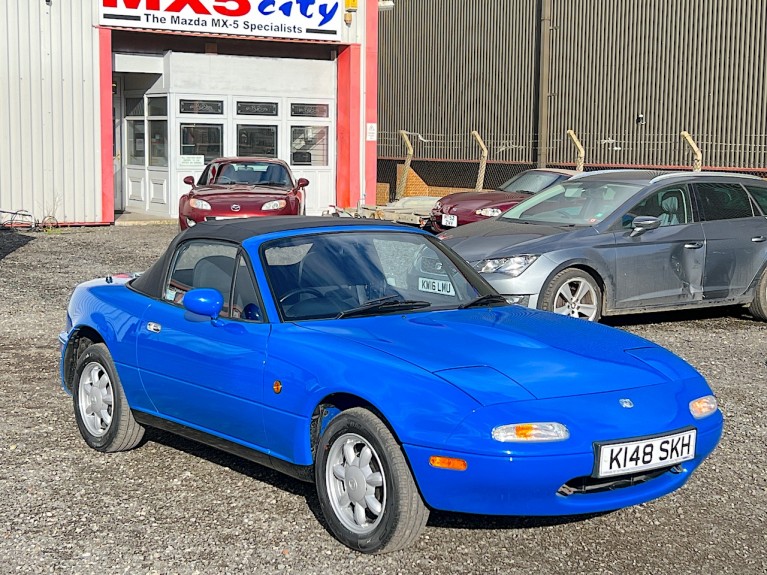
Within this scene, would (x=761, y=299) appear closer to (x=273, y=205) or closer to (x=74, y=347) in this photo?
(x=74, y=347)

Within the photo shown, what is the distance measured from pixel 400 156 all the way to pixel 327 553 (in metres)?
28.5

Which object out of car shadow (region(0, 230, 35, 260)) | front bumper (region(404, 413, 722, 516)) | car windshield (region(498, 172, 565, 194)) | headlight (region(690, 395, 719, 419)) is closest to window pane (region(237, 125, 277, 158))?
car shadow (region(0, 230, 35, 260))

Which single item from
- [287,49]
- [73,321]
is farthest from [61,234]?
[73,321]

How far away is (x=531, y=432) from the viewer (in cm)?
450

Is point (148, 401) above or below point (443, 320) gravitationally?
below

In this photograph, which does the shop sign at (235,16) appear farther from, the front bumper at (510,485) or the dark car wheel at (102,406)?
the front bumper at (510,485)

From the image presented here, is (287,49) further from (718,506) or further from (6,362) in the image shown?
(718,506)

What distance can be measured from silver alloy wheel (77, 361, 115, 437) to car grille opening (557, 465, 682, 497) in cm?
→ 274

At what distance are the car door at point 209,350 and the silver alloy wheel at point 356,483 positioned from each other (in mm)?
511

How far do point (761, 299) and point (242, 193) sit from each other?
921 cm

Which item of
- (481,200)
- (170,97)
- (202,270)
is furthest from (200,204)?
(202,270)

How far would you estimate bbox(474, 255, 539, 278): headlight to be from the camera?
32.7 feet

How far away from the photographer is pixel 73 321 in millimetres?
6695

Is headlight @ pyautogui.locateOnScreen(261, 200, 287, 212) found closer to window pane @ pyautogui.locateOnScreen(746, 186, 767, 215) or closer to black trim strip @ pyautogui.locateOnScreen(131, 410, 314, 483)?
window pane @ pyautogui.locateOnScreen(746, 186, 767, 215)
